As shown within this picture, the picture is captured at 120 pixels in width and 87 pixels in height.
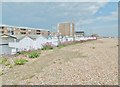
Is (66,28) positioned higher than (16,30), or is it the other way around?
(66,28)

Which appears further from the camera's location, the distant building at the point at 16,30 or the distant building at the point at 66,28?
the distant building at the point at 66,28

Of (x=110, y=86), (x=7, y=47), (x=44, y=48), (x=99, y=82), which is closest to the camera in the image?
(x=110, y=86)

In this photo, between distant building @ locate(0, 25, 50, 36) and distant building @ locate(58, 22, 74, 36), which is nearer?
distant building @ locate(0, 25, 50, 36)

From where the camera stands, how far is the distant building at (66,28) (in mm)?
90000

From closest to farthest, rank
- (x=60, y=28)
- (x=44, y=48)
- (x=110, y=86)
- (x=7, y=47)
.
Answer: (x=110, y=86) → (x=7, y=47) → (x=44, y=48) → (x=60, y=28)

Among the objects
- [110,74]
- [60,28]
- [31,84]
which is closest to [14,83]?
[31,84]

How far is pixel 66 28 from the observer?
299 ft

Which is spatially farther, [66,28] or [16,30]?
[66,28]

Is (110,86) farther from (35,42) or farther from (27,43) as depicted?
(35,42)

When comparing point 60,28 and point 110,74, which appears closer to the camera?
point 110,74

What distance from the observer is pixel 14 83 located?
646 cm

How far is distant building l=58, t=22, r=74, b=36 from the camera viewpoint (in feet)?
295

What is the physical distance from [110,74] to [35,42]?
1463 cm

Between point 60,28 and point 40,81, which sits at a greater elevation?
point 60,28
